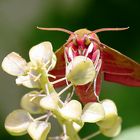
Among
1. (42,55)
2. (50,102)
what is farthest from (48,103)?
(42,55)

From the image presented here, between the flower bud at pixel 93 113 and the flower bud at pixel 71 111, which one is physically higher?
the flower bud at pixel 71 111

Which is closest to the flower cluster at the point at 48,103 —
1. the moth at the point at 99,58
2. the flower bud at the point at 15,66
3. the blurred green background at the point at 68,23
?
the flower bud at the point at 15,66

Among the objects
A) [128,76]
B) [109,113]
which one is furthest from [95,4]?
[109,113]

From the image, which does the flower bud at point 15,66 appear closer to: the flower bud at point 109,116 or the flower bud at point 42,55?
the flower bud at point 42,55

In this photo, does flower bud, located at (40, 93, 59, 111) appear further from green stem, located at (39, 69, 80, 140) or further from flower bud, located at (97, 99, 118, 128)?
flower bud, located at (97, 99, 118, 128)

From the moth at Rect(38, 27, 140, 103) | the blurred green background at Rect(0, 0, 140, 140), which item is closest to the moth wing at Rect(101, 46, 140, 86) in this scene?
the moth at Rect(38, 27, 140, 103)

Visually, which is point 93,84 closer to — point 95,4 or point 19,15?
point 95,4
